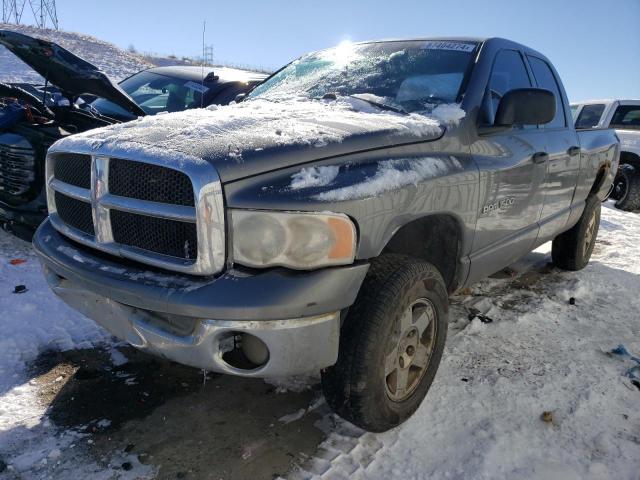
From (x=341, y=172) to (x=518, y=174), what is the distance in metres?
1.56

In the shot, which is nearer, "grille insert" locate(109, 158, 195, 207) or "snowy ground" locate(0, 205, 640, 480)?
"grille insert" locate(109, 158, 195, 207)

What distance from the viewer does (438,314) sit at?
255cm

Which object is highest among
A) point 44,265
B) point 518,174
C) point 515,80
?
point 515,80

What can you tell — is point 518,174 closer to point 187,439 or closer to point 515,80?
point 515,80

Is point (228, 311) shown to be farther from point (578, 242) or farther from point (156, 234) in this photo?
point (578, 242)

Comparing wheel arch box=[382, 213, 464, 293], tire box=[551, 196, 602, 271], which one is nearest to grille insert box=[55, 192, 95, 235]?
wheel arch box=[382, 213, 464, 293]

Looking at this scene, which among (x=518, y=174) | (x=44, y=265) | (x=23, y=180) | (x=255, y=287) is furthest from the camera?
(x=23, y=180)

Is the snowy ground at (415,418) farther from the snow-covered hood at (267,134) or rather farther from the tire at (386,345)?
the snow-covered hood at (267,134)

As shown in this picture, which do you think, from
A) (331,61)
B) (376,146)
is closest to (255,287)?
(376,146)

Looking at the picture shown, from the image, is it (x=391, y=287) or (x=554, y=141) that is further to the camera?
(x=554, y=141)

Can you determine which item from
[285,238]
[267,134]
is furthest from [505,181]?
[285,238]

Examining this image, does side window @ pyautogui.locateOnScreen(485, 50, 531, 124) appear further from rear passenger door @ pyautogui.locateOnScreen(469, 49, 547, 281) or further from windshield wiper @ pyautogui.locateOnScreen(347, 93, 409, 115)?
windshield wiper @ pyautogui.locateOnScreen(347, 93, 409, 115)

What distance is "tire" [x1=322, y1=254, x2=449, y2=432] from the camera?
2100 mm

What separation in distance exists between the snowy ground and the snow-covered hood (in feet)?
4.12
